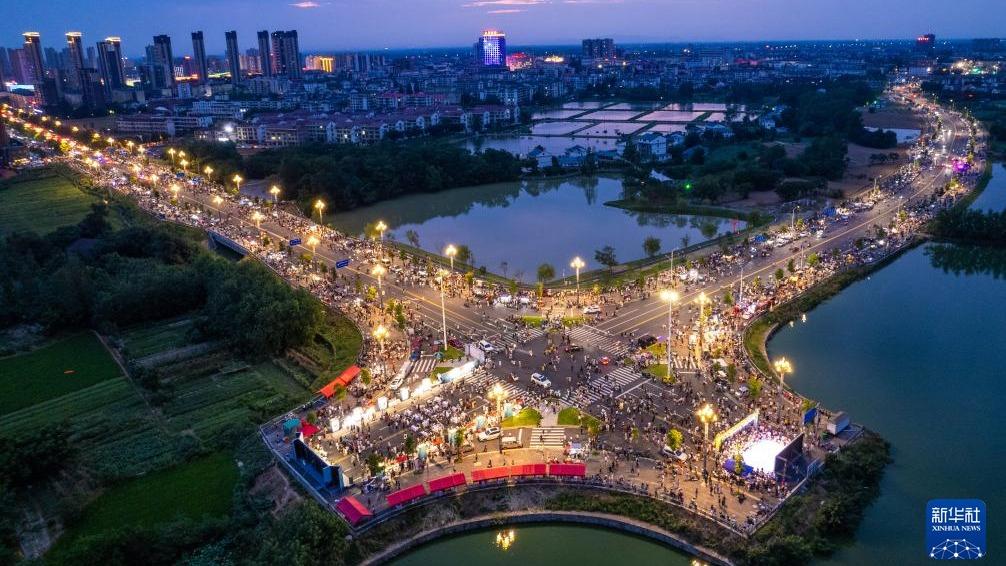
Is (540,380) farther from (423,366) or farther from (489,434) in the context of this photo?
(423,366)

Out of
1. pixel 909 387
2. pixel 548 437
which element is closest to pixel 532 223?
pixel 909 387

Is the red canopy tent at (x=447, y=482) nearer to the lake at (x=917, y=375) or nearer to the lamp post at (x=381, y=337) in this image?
the lamp post at (x=381, y=337)

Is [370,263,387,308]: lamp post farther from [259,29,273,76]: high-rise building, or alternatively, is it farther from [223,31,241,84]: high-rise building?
[259,29,273,76]: high-rise building

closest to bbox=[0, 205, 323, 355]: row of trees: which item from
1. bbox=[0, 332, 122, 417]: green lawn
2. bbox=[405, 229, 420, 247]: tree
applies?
bbox=[0, 332, 122, 417]: green lawn

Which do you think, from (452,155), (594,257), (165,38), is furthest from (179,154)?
(165,38)

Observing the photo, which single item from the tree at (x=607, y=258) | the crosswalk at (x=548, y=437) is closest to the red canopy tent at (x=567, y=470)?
the crosswalk at (x=548, y=437)

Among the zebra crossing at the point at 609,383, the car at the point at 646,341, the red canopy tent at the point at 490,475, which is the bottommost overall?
→ the red canopy tent at the point at 490,475
